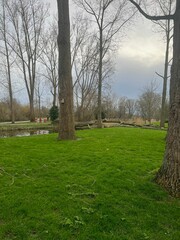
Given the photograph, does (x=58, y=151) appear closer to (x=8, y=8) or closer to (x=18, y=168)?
(x=18, y=168)

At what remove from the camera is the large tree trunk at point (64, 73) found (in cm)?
781

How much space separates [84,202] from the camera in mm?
3020

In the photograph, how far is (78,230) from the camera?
2398mm

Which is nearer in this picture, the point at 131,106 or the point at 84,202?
the point at 84,202

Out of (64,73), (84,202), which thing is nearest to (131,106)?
(64,73)

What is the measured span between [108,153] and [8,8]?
71.6 feet

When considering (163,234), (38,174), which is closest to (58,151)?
(38,174)

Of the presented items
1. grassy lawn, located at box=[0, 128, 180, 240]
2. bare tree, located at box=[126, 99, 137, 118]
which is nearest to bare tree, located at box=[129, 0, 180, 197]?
grassy lawn, located at box=[0, 128, 180, 240]

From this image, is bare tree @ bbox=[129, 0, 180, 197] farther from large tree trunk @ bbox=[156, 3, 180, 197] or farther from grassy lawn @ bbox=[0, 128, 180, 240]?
grassy lawn @ bbox=[0, 128, 180, 240]

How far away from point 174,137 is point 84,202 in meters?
1.81

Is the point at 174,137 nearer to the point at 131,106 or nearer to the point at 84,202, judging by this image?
the point at 84,202

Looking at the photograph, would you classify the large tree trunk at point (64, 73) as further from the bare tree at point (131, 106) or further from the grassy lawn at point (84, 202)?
the bare tree at point (131, 106)

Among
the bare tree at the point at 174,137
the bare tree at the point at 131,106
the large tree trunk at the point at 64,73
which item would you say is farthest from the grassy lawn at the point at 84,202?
the bare tree at the point at 131,106

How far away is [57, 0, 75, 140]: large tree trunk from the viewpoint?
7809mm
